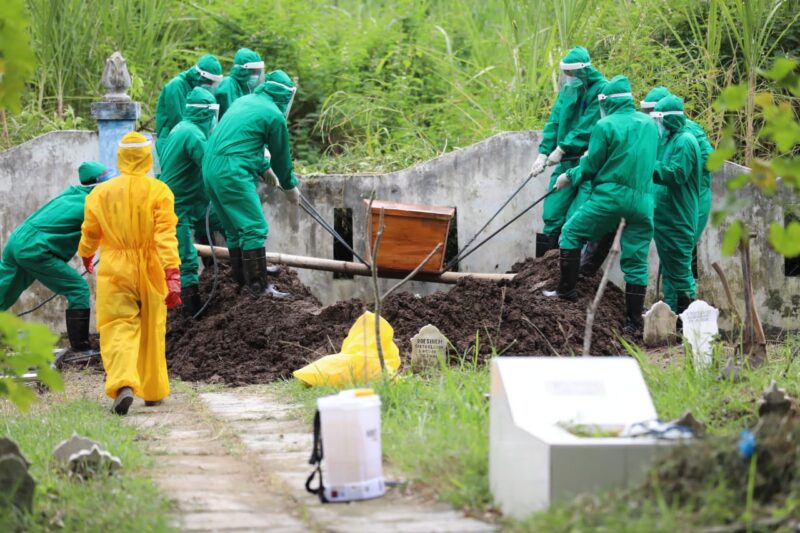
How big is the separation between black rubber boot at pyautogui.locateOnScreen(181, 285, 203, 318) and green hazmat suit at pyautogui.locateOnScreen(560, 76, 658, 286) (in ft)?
10.4

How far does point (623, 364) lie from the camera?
16.5ft

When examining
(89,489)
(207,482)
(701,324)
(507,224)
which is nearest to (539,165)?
(507,224)

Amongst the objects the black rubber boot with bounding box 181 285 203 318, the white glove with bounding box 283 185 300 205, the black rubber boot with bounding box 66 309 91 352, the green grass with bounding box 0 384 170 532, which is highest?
the white glove with bounding box 283 185 300 205

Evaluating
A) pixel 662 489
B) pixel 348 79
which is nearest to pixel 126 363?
pixel 662 489

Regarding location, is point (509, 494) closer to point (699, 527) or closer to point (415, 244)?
point (699, 527)

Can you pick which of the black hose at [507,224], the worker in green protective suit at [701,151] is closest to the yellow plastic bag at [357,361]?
the black hose at [507,224]

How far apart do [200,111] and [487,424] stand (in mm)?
5861

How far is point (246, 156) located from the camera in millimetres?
10258

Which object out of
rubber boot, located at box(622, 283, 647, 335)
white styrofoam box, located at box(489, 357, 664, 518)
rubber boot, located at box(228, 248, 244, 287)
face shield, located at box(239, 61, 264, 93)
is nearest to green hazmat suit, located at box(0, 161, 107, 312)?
rubber boot, located at box(228, 248, 244, 287)

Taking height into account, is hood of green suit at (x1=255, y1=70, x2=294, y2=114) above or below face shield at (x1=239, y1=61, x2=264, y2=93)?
below

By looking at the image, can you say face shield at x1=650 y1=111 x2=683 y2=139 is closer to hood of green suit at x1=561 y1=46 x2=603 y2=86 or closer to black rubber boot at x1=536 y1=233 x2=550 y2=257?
hood of green suit at x1=561 y1=46 x2=603 y2=86

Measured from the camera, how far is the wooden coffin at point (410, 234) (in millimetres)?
10789

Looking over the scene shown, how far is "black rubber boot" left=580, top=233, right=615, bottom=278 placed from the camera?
10609 mm

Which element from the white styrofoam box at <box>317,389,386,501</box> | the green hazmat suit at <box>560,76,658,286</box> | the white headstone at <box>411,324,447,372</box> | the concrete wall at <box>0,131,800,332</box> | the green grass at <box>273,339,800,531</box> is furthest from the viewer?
the concrete wall at <box>0,131,800,332</box>
